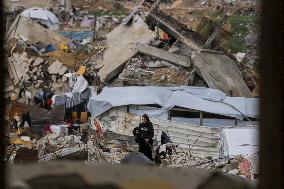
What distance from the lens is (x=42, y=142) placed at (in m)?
10.5

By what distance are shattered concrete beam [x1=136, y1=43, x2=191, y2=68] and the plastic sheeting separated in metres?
1.04

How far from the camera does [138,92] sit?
11750 mm

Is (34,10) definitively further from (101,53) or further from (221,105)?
(221,105)

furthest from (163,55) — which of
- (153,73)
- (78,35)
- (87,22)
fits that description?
(87,22)

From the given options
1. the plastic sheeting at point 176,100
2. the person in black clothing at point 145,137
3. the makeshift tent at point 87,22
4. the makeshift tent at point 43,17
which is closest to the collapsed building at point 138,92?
the plastic sheeting at point 176,100

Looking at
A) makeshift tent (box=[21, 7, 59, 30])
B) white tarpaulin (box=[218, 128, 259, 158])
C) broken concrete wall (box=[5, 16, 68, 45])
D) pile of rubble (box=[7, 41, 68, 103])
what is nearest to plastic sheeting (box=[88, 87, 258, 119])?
white tarpaulin (box=[218, 128, 259, 158])

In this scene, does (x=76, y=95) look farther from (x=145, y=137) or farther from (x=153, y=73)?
(x=145, y=137)

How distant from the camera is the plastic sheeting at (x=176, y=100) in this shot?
437 inches

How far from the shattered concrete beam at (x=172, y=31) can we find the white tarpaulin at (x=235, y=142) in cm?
381

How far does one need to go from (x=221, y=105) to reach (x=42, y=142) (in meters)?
3.39

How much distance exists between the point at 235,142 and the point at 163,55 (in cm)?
441

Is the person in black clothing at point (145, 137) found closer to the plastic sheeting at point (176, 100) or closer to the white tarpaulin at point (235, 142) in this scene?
the white tarpaulin at point (235, 142)

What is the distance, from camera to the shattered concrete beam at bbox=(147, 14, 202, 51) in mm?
13266

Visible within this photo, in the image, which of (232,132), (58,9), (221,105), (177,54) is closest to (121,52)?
(177,54)
